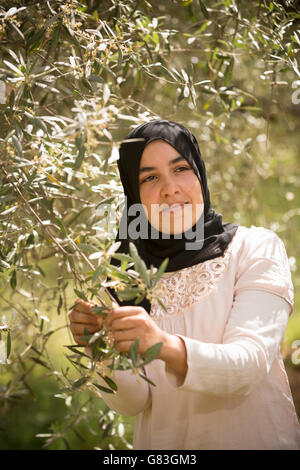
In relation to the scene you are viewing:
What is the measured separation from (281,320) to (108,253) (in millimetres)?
675

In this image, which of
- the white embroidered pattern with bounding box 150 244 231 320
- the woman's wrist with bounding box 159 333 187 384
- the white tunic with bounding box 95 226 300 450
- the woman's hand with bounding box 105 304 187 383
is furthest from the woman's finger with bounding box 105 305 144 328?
the white embroidered pattern with bounding box 150 244 231 320

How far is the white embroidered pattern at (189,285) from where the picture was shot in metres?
1.87

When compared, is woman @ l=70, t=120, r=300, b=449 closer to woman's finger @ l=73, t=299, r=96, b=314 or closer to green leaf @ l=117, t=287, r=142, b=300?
woman's finger @ l=73, t=299, r=96, b=314

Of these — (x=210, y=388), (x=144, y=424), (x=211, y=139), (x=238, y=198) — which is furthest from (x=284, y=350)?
(x=210, y=388)

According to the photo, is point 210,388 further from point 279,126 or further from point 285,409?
point 279,126

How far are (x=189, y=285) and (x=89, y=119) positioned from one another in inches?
30.9

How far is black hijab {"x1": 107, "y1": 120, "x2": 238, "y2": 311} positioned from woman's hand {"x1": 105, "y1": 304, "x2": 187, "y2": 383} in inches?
19.4

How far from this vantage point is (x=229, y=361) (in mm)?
1538

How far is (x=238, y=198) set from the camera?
4395mm

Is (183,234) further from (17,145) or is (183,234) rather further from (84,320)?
(17,145)

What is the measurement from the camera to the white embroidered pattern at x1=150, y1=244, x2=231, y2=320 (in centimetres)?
187

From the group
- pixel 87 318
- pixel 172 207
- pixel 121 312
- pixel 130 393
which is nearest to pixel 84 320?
pixel 87 318

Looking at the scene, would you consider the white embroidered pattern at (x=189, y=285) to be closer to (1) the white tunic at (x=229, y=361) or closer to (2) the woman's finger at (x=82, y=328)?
(1) the white tunic at (x=229, y=361)

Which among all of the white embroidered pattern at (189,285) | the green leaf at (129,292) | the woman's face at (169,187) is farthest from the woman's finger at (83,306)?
the woman's face at (169,187)
